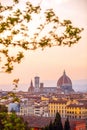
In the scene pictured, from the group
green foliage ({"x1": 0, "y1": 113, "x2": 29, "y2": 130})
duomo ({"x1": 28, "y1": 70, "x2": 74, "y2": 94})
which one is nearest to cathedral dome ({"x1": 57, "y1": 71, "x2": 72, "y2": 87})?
duomo ({"x1": 28, "y1": 70, "x2": 74, "y2": 94})

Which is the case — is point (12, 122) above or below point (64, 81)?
below

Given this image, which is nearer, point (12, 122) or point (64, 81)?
point (12, 122)

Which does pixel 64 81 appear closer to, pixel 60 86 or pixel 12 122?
pixel 60 86

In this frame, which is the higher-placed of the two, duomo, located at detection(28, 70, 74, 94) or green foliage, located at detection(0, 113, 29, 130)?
duomo, located at detection(28, 70, 74, 94)

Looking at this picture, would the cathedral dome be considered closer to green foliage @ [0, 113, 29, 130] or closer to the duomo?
the duomo

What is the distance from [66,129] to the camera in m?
7.93

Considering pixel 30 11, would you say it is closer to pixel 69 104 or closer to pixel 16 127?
pixel 16 127

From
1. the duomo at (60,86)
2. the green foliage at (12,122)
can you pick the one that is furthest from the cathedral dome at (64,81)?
the green foliage at (12,122)

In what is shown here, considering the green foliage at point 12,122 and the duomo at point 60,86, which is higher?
the duomo at point 60,86

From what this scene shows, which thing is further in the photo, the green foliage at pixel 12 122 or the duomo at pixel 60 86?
the duomo at pixel 60 86

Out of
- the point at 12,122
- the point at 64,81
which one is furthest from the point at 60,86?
the point at 12,122

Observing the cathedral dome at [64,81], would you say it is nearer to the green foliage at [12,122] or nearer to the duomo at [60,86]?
the duomo at [60,86]

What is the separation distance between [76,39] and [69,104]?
19.7 meters

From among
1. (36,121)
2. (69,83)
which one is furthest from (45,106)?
(69,83)
